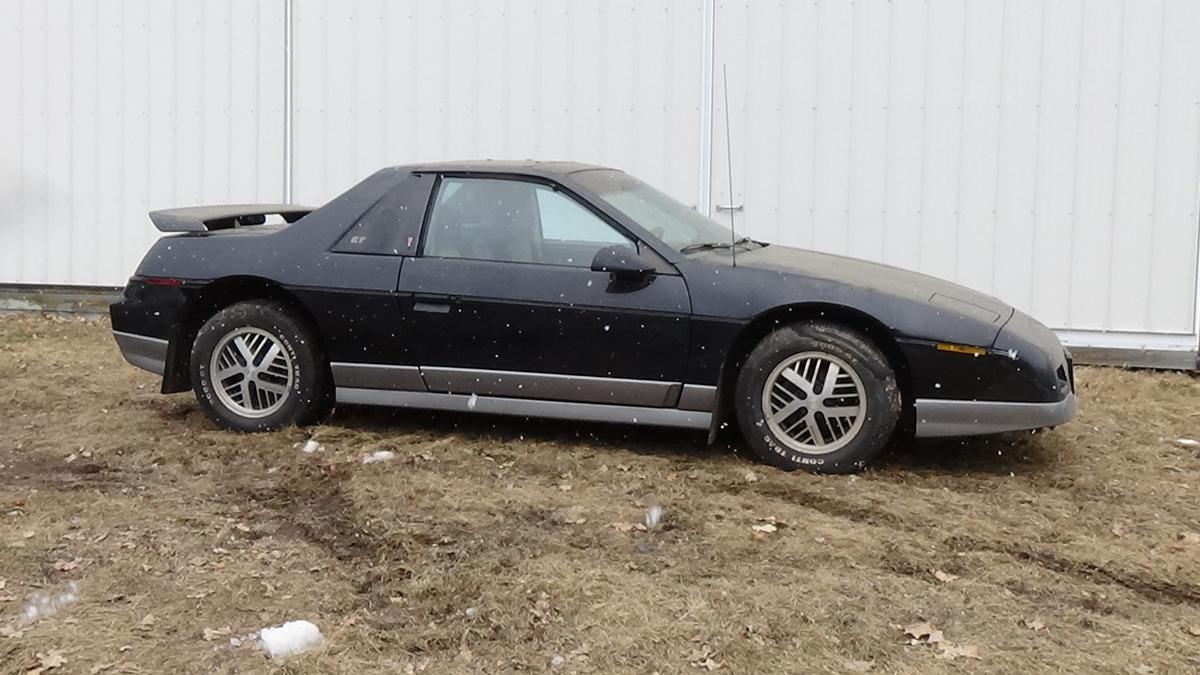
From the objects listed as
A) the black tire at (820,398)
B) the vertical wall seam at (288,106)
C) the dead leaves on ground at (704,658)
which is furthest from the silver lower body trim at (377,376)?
the vertical wall seam at (288,106)

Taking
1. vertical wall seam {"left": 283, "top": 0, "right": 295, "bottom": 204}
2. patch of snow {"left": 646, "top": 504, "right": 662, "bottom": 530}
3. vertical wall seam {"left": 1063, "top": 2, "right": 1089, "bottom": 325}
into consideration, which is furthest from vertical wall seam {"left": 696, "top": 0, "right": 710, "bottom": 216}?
patch of snow {"left": 646, "top": 504, "right": 662, "bottom": 530}

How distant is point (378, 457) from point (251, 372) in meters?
0.97

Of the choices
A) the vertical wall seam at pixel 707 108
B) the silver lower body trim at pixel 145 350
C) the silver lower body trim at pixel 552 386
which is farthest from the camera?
the vertical wall seam at pixel 707 108

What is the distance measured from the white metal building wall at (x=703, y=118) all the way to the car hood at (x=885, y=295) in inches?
116

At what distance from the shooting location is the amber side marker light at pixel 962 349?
5595 millimetres

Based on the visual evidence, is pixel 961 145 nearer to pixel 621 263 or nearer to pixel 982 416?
pixel 982 416

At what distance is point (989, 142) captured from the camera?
895 centimetres

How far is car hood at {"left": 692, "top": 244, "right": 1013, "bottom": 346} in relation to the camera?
5.68 m

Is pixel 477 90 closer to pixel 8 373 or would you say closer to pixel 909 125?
pixel 909 125

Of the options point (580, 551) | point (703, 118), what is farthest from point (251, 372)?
point (703, 118)

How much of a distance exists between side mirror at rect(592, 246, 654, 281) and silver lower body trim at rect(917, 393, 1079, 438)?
1375mm

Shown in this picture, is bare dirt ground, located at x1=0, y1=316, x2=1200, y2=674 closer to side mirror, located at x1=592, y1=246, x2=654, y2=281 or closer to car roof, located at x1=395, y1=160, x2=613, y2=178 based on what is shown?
side mirror, located at x1=592, y1=246, x2=654, y2=281

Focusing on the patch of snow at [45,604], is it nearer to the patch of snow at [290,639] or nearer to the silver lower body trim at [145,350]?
the patch of snow at [290,639]

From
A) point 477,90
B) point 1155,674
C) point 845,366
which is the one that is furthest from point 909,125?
point 1155,674
